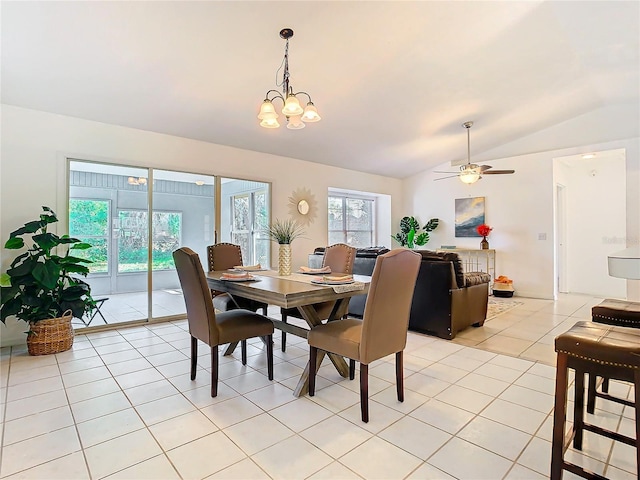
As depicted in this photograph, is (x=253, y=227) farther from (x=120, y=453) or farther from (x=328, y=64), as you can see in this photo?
(x=120, y=453)

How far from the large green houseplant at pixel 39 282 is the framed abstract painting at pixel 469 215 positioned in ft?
21.7

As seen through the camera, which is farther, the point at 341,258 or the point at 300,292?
the point at 341,258

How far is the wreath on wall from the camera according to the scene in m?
5.98

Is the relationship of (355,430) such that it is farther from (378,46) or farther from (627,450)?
(378,46)

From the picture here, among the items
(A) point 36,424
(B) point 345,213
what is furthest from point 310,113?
(B) point 345,213

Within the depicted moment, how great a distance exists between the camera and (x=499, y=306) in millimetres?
5527

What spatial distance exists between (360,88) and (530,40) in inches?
71.0

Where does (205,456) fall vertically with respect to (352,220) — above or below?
below

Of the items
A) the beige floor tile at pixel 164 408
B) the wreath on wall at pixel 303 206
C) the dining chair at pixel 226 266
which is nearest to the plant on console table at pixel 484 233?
the wreath on wall at pixel 303 206

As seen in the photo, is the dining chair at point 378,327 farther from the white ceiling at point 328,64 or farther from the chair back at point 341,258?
the white ceiling at point 328,64

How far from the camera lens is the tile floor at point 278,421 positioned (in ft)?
5.49

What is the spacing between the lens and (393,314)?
222 cm

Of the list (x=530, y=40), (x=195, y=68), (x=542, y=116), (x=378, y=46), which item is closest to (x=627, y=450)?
(x=378, y=46)

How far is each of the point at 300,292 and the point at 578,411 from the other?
1.60m
